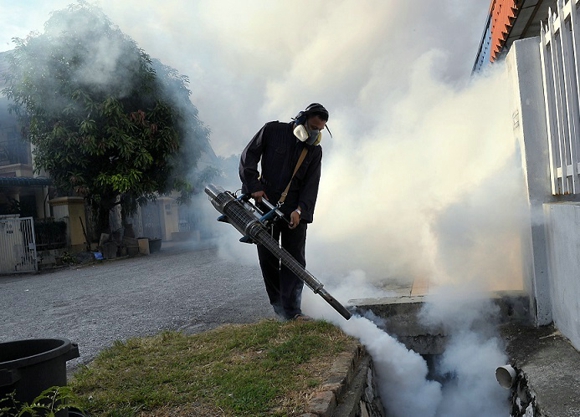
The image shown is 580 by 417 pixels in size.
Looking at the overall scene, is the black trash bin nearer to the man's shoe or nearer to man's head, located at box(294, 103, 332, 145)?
the man's shoe

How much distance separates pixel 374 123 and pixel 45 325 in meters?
5.12

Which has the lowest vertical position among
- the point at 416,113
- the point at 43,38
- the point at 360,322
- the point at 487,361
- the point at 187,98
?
the point at 487,361

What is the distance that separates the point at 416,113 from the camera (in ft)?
22.6

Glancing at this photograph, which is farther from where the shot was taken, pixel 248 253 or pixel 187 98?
pixel 187 98

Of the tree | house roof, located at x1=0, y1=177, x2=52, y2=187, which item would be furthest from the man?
house roof, located at x1=0, y1=177, x2=52, y2=187

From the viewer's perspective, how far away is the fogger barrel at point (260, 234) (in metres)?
3.30

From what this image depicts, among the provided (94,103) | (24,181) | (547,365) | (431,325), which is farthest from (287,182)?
(24,181)

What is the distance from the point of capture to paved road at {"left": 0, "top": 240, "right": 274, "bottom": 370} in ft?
13.7

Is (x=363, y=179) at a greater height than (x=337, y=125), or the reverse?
(x=337, y=125)

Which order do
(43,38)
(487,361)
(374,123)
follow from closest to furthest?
1. (487,361)
2. (374,123)
3. (43,38)

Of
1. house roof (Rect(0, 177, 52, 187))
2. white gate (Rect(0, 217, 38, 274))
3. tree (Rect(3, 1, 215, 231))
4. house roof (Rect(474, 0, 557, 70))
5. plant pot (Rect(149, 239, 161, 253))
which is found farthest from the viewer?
plant pot (Rect(149, 239, 161, 253))

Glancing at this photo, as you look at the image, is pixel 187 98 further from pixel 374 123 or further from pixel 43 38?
pixel 374 123

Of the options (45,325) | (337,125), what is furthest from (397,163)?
(45,325)

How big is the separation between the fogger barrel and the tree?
33.1ft
